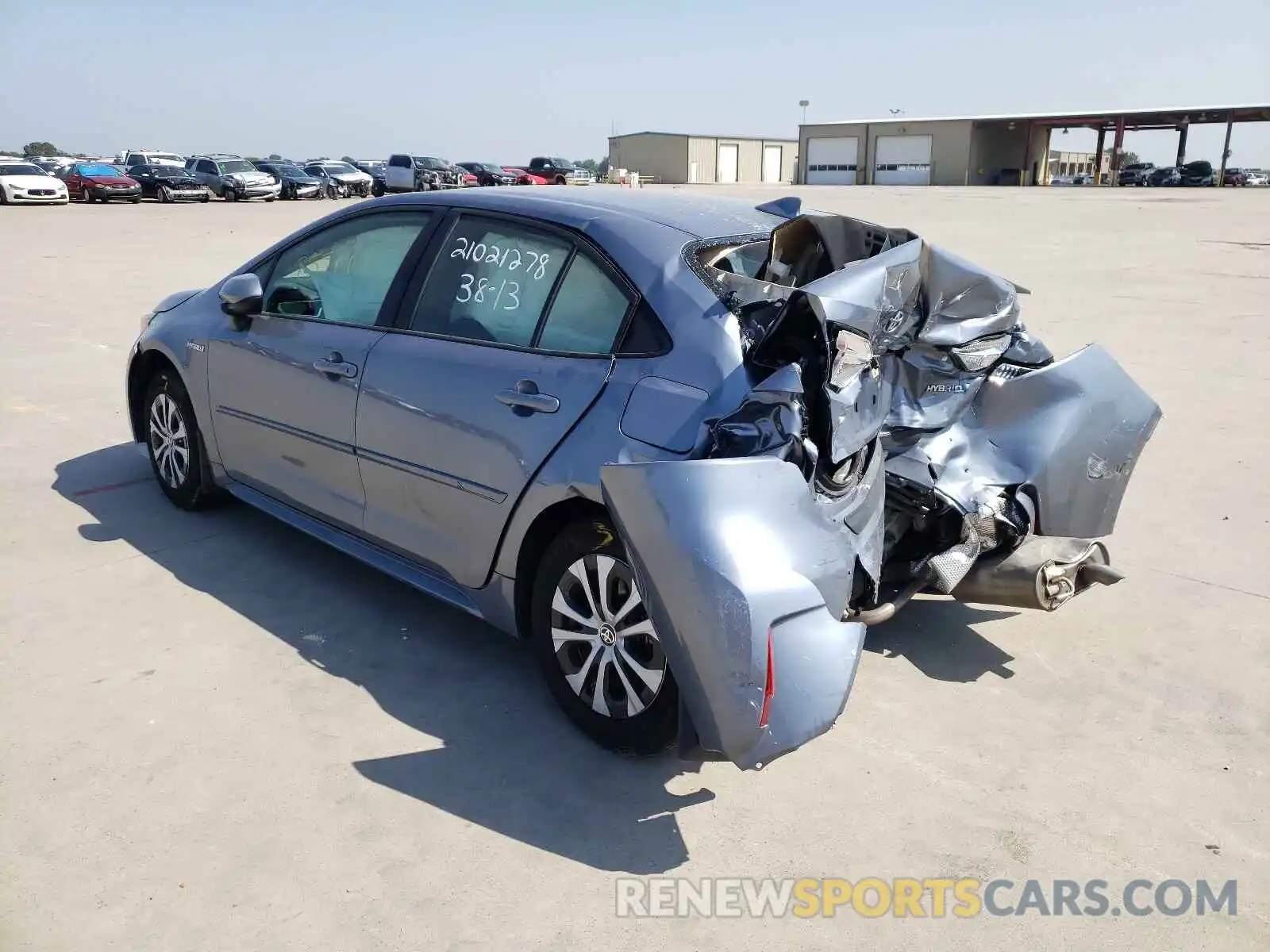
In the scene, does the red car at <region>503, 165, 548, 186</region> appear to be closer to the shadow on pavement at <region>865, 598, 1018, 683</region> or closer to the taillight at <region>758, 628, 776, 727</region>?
the shadow on pavement at <region>865, 598, 1018, 683</region>

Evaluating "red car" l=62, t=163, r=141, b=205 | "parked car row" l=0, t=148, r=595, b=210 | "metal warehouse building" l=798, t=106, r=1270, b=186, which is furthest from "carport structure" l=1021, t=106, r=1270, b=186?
"red car" l=62, t=163, r=141, b=205

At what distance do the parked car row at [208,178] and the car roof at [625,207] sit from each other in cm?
2789

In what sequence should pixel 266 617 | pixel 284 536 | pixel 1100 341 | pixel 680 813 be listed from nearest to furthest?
pixel 680 813 → pixel 266 617 → pixel 284 536 → pixel 1100 341

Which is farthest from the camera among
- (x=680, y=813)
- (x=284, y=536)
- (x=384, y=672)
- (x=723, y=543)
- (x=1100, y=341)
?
(x=1100, y=341)

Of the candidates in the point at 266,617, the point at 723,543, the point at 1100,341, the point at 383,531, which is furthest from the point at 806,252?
the point at 1100,341

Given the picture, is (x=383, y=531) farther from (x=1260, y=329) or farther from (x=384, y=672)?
(x=1260, y=329)

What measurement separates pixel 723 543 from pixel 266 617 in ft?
7.82

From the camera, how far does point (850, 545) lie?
122 inches

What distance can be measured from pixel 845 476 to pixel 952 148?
70103 millimetres

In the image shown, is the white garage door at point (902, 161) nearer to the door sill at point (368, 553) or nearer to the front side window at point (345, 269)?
the front side window at point (345, 269)

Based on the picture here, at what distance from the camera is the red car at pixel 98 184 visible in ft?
113

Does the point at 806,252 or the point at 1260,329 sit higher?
the point at 806,252

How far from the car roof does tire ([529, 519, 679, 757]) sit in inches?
46.8

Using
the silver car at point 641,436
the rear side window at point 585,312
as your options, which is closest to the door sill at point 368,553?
the silver car at point 641,436
